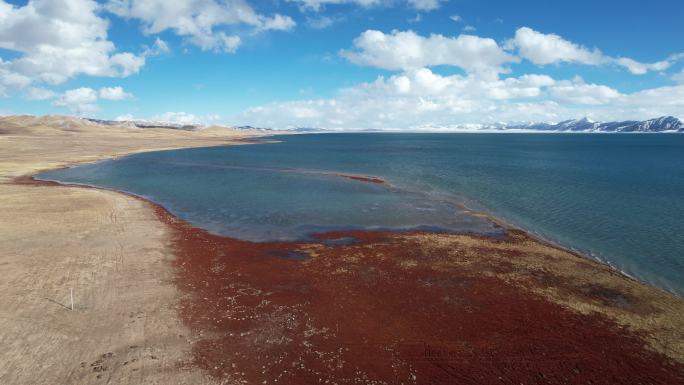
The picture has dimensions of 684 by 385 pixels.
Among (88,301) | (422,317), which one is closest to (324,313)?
(422,317)

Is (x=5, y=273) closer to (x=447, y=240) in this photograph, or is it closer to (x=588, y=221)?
(x=447, y=240)

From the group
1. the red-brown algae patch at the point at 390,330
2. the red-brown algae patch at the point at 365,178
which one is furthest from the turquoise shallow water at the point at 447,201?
the red-brown algae patch at the point at 390,330

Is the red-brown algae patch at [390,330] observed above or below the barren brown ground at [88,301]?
below

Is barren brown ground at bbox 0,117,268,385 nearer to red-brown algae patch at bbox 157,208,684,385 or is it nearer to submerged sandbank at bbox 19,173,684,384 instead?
submerged sandbank at bbox 19,173,684,384

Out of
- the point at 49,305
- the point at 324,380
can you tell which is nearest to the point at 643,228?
the point at 324,380

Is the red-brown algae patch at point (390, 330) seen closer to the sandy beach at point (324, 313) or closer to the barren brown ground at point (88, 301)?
the sandy beach at point (324, 313)

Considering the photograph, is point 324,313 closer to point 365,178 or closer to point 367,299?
point 367,299

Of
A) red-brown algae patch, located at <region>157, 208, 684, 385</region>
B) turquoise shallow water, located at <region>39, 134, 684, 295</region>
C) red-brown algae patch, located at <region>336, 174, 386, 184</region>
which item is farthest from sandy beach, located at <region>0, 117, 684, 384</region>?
red-brown algae patch, located at <region>336, 174, 386, 184</region>

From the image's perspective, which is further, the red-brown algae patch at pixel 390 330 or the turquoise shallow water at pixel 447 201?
the turquoise shallow water at pixel 447 201
